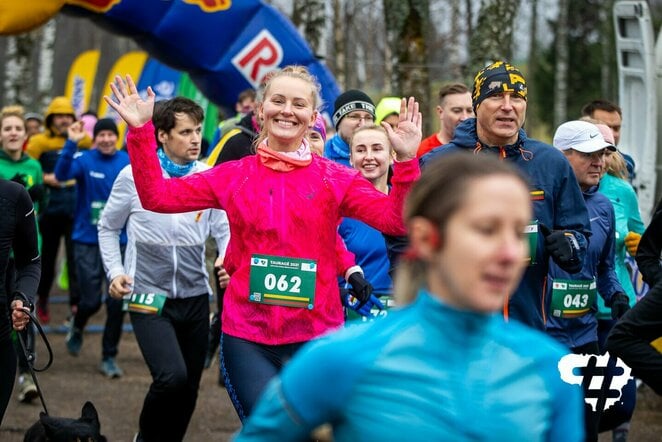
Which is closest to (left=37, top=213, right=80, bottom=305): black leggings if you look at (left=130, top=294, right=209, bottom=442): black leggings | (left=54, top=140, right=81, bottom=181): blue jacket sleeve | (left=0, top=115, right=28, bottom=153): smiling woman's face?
(left=54, top=140, right=81, bottom=181): blue jacket sleeve

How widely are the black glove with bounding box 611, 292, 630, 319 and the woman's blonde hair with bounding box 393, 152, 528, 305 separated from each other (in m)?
3.86

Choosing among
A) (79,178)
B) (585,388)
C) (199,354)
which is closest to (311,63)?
(79,178)

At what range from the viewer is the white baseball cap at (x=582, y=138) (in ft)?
22.0

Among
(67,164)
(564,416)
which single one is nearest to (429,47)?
(67,164)

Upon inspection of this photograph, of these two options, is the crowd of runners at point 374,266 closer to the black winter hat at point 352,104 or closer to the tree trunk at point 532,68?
the black winter hat at point 352,104

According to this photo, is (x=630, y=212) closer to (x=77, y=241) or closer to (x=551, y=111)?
(x=77, y=241)

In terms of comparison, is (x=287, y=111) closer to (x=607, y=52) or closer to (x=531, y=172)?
(x=531, y=172)

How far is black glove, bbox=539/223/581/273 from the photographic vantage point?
530 cm

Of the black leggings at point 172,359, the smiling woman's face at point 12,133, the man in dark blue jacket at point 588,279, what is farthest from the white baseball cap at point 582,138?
the smiling woman's face at point 12,133

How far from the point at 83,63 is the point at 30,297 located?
17612 millimetres

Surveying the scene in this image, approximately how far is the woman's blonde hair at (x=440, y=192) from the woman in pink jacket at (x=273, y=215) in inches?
→ 85.8

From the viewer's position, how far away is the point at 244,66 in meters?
12.1

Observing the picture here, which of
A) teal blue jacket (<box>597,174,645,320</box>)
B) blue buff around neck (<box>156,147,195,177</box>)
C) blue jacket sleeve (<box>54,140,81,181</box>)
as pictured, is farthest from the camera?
blue jacket sleeve (<box>54,140,81,181</box>)

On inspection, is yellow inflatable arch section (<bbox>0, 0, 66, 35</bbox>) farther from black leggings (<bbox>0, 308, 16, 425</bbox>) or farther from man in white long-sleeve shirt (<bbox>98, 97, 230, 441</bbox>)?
black leggings (<bbox>0, 308, 16, 425</bbox>)
